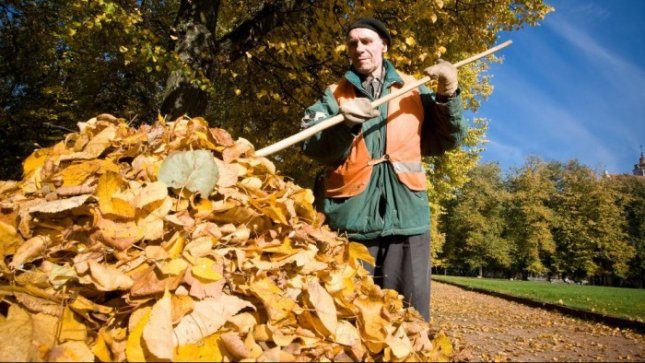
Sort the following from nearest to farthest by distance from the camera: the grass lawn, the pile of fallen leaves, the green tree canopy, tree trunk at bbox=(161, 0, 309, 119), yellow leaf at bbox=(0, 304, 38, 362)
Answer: yellow leaf at bbox=(0, 304, 38, 362)
the pile of fallen leaves
the green tree canopy
tree trunk at bbox=(161, 0, 309, 119)
the grass lawn

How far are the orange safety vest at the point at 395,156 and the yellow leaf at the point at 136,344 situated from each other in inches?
56.1

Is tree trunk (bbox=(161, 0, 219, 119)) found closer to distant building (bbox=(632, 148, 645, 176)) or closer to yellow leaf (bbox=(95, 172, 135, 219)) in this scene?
yellow leaf (bbox=(95, 172, 135, 219))

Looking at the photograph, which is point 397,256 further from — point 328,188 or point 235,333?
point 235,333

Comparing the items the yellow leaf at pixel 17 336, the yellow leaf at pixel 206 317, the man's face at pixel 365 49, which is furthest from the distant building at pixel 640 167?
the yellow leaf at pixel 17 336

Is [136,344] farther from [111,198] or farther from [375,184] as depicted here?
[375,184]

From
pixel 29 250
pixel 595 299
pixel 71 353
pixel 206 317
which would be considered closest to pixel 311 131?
pixel 206 317

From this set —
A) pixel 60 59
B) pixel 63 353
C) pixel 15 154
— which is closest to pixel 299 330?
pixel 63 353

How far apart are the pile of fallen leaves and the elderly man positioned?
624 mm

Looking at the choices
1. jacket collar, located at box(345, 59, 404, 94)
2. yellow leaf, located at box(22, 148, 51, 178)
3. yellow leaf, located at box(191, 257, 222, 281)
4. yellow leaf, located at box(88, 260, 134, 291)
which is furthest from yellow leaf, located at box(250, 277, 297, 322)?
jacket collar, located at box(345, 59, 404, 94)

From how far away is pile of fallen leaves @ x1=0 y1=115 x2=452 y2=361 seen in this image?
39.4 inches

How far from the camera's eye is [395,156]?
7.33ft

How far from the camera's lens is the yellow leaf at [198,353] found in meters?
0.95

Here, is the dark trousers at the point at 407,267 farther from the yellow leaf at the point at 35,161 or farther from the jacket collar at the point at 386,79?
the yellow leaf at the point at 35,161

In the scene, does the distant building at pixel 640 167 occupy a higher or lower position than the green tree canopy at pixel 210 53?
higher
